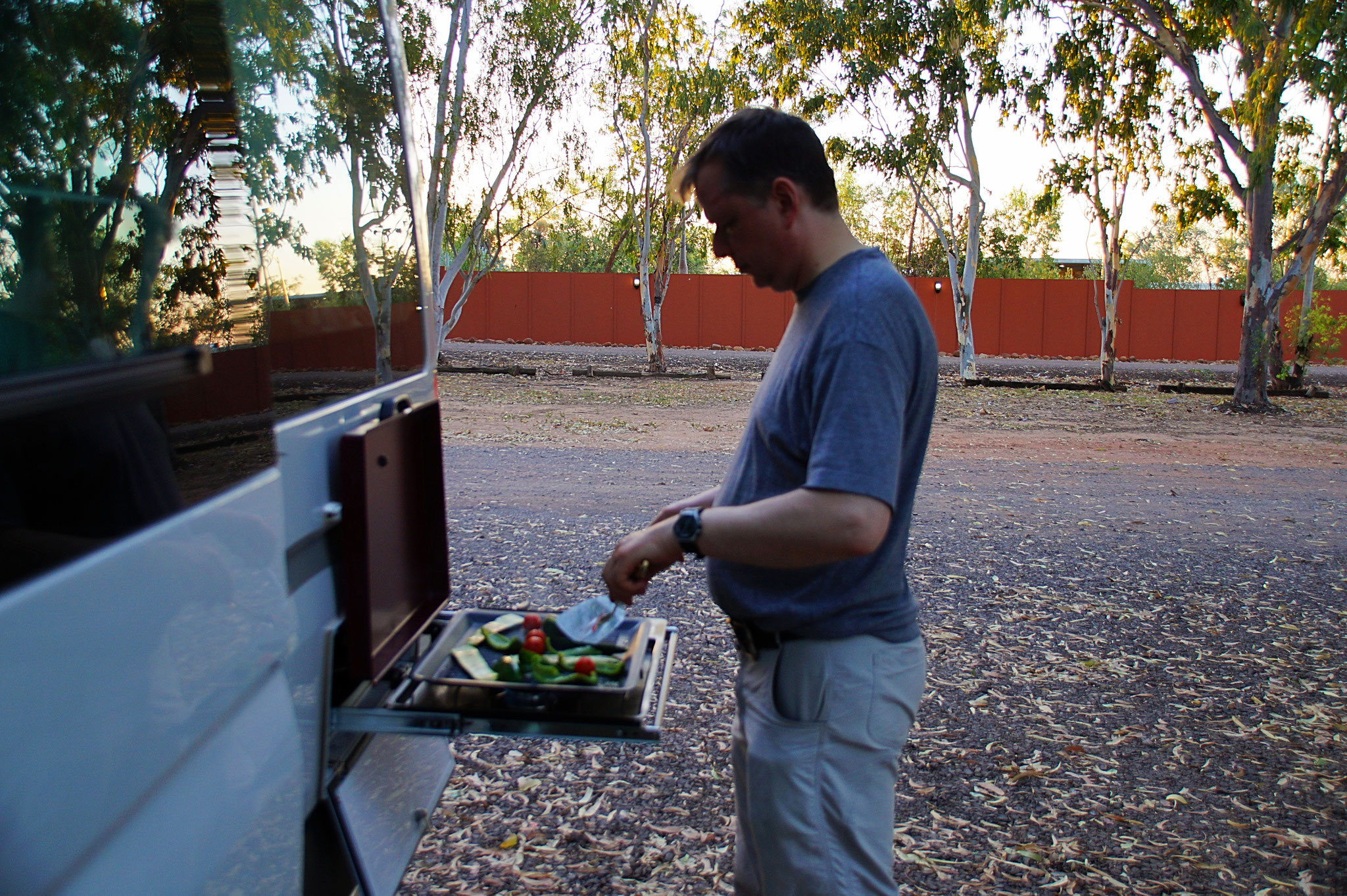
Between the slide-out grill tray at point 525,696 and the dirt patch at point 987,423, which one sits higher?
the slide-out grill tray at point 525,696

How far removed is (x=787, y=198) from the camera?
193 centimetres

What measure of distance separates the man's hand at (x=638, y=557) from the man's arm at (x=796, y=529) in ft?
0.05

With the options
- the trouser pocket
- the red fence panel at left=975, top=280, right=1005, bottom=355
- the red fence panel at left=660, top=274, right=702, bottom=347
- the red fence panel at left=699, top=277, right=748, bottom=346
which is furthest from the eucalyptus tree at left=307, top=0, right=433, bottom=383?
the red fence panel at left=975, top=280, right=1005, bottom=355

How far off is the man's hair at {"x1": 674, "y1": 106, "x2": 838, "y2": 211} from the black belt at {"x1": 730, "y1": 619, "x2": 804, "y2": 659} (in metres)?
0.85

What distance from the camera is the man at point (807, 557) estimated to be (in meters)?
1.85

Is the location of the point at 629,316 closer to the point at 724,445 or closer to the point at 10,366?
the point at 724,445

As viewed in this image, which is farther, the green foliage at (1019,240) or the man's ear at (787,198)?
the green foliage at (1019,240)

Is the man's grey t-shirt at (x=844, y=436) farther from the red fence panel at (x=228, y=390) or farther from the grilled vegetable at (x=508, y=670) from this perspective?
the red fence panel at (x=228, y=390)

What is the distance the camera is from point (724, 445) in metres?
12.0

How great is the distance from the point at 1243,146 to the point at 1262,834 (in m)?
15.2

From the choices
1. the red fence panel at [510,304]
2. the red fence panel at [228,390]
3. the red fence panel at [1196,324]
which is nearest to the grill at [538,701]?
the red fence panel at [228,390]

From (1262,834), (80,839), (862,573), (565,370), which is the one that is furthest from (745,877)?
(565,370)

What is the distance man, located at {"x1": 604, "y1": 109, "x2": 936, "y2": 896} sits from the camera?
1846 mm

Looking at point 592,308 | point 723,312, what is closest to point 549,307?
point 592,308
